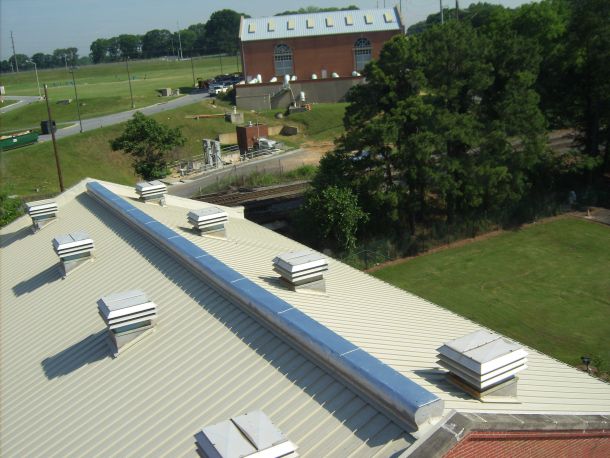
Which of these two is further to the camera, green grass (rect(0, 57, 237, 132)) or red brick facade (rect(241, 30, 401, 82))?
red brick facade (rect(241, 30, 401, 82))

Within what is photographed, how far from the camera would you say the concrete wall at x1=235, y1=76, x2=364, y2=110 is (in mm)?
85000

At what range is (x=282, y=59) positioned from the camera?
90.8 m

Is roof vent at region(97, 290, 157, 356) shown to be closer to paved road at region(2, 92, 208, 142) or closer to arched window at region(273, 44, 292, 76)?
paved road at region(2, 92, 208, 142)

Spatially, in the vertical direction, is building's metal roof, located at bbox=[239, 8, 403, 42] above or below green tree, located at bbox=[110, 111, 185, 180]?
above

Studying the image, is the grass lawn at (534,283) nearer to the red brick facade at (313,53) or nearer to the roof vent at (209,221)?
the roof vent at (209,221)

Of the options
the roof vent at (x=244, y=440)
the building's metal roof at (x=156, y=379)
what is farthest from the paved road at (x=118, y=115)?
the roof vent at (x=244, y=440)

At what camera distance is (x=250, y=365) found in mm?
12430

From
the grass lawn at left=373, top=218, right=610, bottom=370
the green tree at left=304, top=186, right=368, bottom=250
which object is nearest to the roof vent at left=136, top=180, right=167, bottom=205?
the green tree at left=304, top=186, right=368, bottom=250

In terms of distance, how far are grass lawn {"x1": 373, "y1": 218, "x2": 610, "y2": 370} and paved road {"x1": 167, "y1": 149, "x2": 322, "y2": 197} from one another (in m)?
22.3

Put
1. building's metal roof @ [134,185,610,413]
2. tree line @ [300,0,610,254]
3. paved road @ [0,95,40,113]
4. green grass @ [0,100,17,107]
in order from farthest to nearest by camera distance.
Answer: green grass @ [0,100,17,107], paved road @ [0,95,40,113], tree line @ [300,0,610,254], building's metal roof @ [134,185,610,413]

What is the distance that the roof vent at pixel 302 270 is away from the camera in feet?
55.7

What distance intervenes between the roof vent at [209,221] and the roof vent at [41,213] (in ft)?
24.9

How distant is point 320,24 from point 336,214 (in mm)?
62349

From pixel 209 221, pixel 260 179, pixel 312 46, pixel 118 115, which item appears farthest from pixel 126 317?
pixel 312 46
